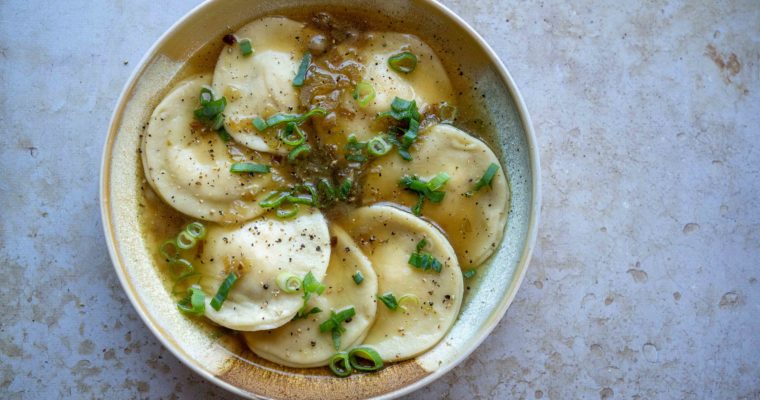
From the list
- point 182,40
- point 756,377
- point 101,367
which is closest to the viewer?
point 182,40

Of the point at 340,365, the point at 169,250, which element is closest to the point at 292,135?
the point at 169,250

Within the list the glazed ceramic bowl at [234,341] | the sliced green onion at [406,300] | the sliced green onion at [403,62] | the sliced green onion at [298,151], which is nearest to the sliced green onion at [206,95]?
the glazed ceramic bowl at [234,341]

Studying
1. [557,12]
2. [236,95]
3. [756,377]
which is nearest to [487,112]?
[557,12]

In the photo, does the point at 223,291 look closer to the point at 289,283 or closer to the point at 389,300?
the point at 289,283

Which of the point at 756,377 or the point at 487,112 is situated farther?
the point at 756,377

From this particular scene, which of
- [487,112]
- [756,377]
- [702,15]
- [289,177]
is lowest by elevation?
[756,377]

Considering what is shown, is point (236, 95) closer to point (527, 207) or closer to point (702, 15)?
point (527, 207)

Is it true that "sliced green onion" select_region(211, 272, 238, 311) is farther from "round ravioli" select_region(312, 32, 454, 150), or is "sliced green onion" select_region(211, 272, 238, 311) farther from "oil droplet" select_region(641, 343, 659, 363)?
"oil droplet" select_region(641, 343, 659, 363)
